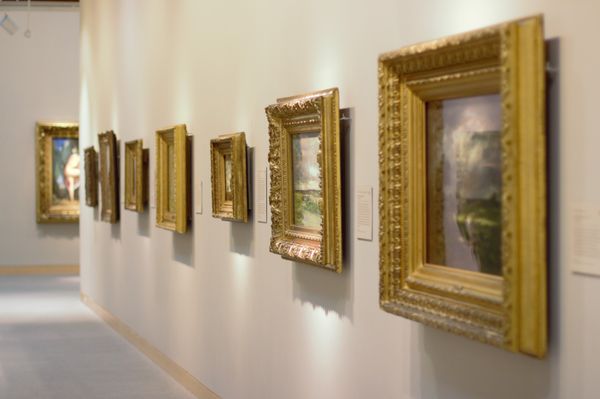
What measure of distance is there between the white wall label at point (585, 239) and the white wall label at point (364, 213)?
220 centimetres

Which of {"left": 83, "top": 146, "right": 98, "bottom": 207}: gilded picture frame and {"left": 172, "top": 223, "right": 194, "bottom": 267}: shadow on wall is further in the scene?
{"left": 83, "top": 146, "right": 98, "bottom": 207}: gilded picture frame

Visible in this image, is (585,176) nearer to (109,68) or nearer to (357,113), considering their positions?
(357,113)

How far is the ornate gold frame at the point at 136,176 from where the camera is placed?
45.0 feet

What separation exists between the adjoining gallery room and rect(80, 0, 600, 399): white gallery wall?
2cm

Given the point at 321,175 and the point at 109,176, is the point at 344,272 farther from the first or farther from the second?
the point at 109,176

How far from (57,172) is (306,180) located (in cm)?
2072

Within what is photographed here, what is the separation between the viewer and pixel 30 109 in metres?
26.7

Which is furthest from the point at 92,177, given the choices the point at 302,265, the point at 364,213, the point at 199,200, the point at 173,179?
the point at 364,213

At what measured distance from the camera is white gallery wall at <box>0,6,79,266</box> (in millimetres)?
26516

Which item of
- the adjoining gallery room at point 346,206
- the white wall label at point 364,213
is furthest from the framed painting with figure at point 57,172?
the white wall label at point 364,213

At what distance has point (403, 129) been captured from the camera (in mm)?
5656

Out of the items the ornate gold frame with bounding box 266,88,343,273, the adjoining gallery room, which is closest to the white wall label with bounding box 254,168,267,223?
the adjoining gallery room

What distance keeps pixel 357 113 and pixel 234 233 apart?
3201 millimetres

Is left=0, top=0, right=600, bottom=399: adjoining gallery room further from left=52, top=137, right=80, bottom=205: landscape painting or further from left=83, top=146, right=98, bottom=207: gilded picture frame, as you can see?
left=52, top=137, right=80, bottom=205: landscape painting
